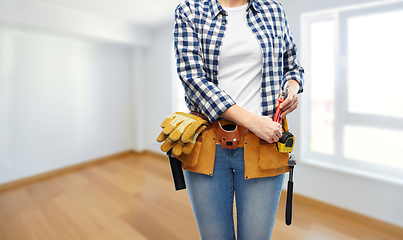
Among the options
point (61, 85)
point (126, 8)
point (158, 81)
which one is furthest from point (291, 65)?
point (61, 85)

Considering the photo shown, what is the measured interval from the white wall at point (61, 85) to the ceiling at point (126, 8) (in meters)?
0.15

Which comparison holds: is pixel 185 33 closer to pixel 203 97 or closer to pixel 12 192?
pixel 203 97

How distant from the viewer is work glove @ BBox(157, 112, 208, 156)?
704 millimetres

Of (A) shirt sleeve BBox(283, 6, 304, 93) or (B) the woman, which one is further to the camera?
(A) shirt sleeve BBox(283, 6, 304, 93)

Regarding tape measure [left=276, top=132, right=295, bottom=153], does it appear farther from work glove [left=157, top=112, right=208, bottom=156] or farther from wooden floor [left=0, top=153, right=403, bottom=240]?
wooden floor [left=0, top=153, right=403, bottom=240]

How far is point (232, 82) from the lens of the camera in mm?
741

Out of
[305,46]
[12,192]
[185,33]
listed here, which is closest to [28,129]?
[12,192]

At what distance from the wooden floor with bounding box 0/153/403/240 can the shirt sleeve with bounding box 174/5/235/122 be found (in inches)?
58.6

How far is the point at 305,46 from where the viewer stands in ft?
7.41

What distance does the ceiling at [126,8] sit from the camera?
270cm

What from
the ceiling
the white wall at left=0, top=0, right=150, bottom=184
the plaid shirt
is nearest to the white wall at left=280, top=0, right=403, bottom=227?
the ceiling

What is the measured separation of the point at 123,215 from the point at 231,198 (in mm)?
1742

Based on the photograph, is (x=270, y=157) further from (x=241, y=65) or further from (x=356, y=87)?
(x=356, y=87)

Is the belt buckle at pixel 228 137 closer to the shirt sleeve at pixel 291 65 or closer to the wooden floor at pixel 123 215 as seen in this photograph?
the shirt sleeve at pixel 291 65
